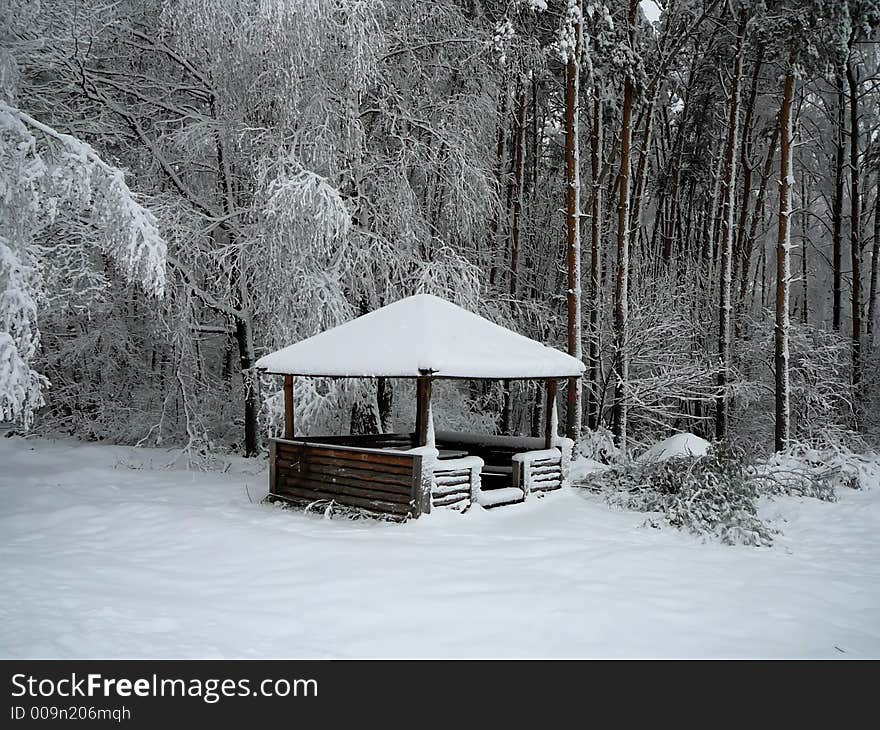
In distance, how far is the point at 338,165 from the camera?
1282cm

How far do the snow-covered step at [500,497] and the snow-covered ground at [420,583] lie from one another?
22 centimetres

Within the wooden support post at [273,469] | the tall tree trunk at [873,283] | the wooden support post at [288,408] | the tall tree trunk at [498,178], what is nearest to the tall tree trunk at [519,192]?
the tall tree trunk at [498,178]

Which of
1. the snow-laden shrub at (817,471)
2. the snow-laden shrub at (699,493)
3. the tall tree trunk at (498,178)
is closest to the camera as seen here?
the snow-laden shrub at (699,493)

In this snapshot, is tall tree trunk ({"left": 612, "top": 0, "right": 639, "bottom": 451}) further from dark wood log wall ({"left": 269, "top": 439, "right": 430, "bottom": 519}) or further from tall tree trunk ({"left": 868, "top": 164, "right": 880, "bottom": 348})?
tall tree trunk ({"left": 868, "top": 164, "right": 880, "bottom": 348})

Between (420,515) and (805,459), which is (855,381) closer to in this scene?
(805,459)

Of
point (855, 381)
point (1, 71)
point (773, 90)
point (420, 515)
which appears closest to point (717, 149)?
point (773, 90)

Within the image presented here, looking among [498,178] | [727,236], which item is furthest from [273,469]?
[498,178]

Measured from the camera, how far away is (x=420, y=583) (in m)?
6.19

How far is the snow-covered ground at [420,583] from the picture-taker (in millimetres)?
4859

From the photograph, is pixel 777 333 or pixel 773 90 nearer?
pixel 777 333

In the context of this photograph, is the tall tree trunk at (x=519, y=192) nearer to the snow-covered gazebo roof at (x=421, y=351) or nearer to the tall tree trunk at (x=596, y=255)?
the tall tree trunk at (x=596, y=255)

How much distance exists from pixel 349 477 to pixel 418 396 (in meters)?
1.33

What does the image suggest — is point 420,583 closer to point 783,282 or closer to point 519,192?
point 783,282
